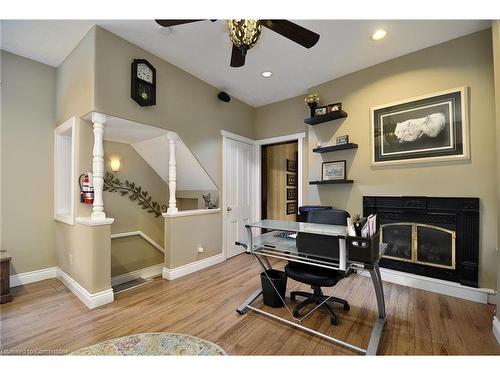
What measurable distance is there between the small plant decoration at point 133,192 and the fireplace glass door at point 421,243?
373 centimetres

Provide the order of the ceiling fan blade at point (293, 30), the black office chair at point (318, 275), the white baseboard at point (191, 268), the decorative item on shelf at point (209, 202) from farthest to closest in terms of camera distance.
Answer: the decorative item on shelf at point (209, 202) < the white baseboard at point (191, 268) < the black office chair at point (318, 275) < the ceiling fan blade at point (293, 30)

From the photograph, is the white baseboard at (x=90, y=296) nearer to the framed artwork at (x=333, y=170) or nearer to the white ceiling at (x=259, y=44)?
the white ceiling at (x=259, y=44)

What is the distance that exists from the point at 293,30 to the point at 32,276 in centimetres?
420

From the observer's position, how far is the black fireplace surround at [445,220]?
2.33 m

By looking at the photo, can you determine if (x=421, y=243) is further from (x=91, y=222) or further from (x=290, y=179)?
(x=91, y=222)

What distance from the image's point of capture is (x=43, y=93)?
2947 mm

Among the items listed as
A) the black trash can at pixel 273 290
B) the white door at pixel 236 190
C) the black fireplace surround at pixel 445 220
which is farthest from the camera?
the white door at pixel 236 190

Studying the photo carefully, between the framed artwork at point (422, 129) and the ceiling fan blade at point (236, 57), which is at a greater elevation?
the ceiling fan blade at point (236, 57)

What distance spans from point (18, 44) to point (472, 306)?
583cm

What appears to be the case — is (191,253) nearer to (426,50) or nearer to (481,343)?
(481,343)

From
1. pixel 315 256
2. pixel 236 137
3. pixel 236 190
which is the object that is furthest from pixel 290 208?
pixel 315 256

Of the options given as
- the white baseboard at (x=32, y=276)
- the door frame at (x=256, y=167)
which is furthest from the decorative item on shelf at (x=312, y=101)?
the white baseboard at (x=32, y=276)

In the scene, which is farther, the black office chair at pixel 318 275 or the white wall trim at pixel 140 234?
the white wall trim at pixel 140 234
